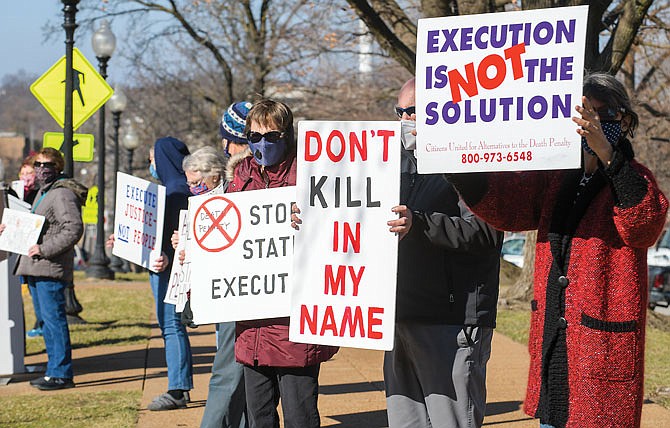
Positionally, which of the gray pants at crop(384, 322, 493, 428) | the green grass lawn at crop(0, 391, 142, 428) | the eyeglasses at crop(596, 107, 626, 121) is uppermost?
the eyeglasses at crop(596, 107, 626, 121)

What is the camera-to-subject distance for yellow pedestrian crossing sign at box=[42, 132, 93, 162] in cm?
1666

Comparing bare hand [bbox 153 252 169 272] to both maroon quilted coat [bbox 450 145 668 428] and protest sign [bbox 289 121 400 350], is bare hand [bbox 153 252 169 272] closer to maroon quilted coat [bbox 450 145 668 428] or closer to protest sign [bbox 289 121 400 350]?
protest sign [bbox 289 121 400 350]

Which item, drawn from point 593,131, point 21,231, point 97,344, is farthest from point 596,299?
point 97,344

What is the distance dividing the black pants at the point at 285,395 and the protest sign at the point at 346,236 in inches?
19.6

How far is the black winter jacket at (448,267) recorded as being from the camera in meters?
4.38

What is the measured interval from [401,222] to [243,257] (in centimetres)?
108

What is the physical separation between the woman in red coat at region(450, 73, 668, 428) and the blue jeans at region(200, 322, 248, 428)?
2.65 meters

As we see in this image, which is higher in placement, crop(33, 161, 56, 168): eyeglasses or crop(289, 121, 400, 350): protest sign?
crop(33, 161, 56, 168): eyeglasses

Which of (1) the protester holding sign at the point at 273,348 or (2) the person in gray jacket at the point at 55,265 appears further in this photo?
(2) the person in gray jacket at the point at 55,265

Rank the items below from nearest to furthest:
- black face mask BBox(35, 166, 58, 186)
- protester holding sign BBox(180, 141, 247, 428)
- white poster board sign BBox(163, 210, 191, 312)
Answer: protester holding sign BBox(180, 141, 247, 428) < white poster board sign BBox(163, 210, 191, 312) < black face mask BBox(35, 166, 58, 186)

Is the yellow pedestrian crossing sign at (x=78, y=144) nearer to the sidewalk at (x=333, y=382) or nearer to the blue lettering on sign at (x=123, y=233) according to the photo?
the sidewalk at (x=333, y=382)

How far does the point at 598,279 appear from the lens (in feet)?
11.6

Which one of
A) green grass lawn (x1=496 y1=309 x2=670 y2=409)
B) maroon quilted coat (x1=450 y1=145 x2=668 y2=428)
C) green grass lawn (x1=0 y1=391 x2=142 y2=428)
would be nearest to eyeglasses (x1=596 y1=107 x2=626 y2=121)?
maroon quilted coat (x1=450 y1=145 x2=668 y2=428)

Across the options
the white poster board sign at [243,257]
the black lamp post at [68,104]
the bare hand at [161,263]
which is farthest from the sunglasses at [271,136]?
the black lamp post at [68,104]
